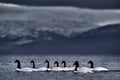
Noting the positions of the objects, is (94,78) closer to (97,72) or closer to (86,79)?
(86,79)

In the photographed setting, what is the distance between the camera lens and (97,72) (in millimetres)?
85438

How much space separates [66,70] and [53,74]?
6.24 meters

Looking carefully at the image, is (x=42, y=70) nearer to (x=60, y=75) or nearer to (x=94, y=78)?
(x=60, y=75)

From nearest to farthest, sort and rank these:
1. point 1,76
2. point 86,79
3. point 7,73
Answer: point 86,79 < point 1,76 < point 7,73

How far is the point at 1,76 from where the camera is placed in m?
78.8

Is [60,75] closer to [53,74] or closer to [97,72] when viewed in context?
[53,74]

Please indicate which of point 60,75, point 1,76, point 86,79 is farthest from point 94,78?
point 1,76

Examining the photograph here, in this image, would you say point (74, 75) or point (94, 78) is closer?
point (94, 78)

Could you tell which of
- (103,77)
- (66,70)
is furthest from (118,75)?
(66,70)

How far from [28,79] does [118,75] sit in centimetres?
1178

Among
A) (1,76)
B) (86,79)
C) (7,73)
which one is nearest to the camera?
(86,79)

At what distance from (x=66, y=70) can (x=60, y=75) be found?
25.6ft

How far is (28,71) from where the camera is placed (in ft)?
282

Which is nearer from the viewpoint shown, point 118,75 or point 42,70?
point 118,75
